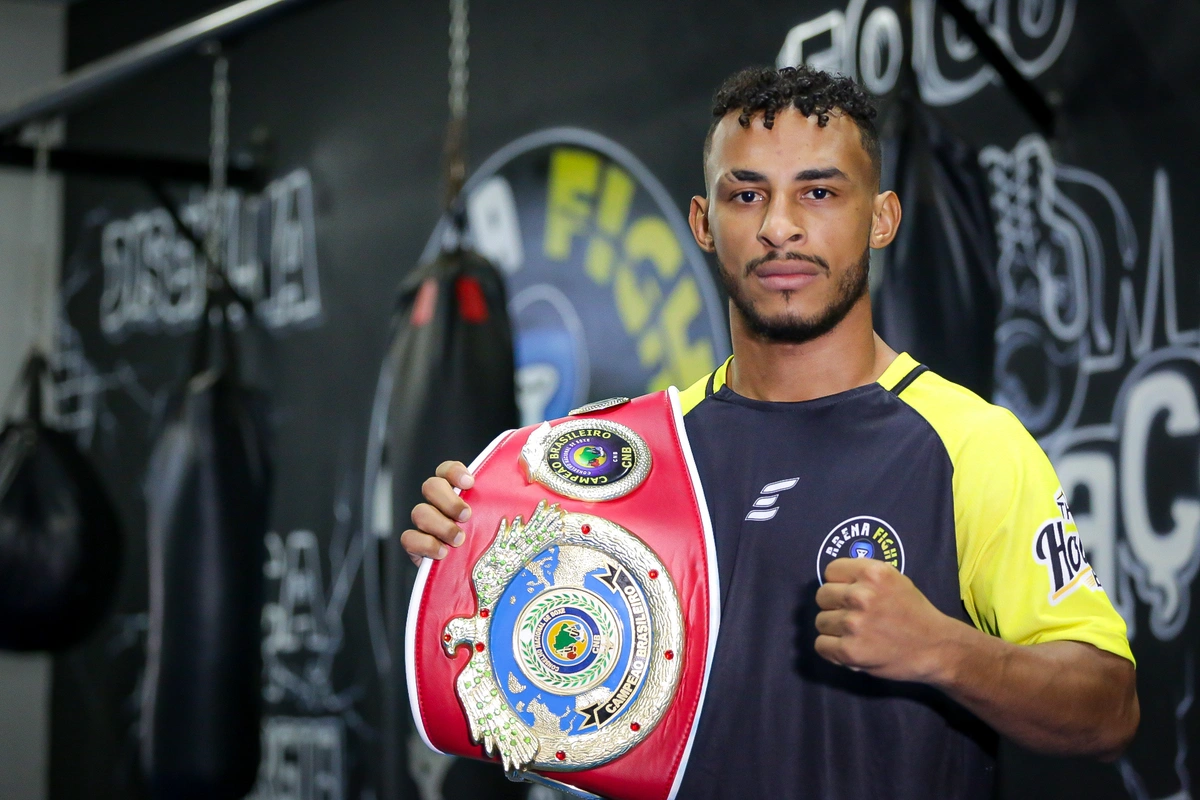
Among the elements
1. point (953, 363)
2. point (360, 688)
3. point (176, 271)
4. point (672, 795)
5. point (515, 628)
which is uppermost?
point (176, 271)

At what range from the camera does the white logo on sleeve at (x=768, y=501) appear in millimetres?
1088

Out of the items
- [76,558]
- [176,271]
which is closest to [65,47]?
[176,271]

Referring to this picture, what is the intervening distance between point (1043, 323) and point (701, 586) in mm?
1269

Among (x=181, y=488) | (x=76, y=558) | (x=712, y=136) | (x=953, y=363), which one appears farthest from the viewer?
(x=76, y=558)

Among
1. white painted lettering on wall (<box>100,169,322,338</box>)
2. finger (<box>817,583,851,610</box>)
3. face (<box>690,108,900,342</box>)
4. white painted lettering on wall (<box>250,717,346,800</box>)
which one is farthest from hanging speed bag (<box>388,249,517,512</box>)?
white painted lettering on wall (<box>250,717,346,800</box>)

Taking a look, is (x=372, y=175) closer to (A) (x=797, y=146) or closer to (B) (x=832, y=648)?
(A) (x=797, y=146)

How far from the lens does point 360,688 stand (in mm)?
3623

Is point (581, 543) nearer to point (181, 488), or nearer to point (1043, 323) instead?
point (1043, 323)

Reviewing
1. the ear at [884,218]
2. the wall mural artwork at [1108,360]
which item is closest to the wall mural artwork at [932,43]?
the wall mural artwork at [1108,360]

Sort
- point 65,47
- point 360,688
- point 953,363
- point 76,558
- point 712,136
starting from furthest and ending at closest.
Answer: point 65,47
point 360,688
point 76,558
point 953,363
point 712,136

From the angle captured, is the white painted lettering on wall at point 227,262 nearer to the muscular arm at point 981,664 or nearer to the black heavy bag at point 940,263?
the black heavy bag at point 940,263

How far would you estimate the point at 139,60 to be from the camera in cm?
273

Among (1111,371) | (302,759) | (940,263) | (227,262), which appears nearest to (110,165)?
(227,262)

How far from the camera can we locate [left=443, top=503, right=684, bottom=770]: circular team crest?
1073 millimetres
